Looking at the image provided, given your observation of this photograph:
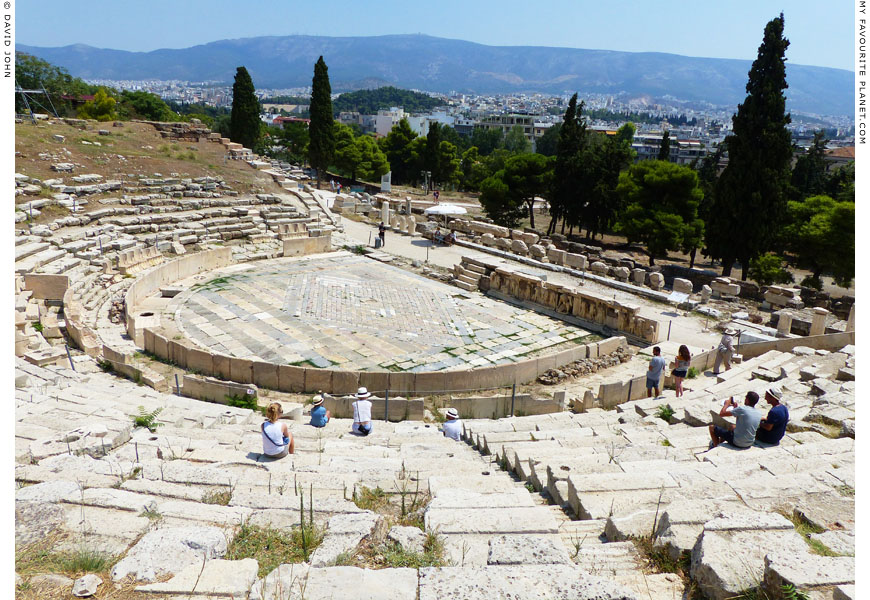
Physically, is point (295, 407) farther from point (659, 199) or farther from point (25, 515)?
point (659, 199)

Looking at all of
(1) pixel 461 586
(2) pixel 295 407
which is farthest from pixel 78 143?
(1) pixel 461 586

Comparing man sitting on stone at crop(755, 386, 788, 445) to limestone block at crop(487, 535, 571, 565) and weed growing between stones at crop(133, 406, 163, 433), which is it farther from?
weed growing between stones at crop(133, 406, 163, 433)

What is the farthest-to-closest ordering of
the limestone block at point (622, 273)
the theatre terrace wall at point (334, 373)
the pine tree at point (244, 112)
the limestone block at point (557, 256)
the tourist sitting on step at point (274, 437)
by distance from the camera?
the pine tree at point (244, 112) < the limestone block at point (557, 256) < the limestone block at point (622, 273) < the theatre terrace wall at point (334, 373) < the tourist sitting on step at point (274, 437)

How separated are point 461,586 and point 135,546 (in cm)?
251

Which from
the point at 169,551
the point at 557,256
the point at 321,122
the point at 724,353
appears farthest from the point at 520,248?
the point at 169,551

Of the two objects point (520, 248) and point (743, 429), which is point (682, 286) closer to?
point (520, 248)

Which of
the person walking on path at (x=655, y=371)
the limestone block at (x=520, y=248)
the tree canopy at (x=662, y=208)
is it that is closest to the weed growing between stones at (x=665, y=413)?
the person walking on path at (x=655, y=371)

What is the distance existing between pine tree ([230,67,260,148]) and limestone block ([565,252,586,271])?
1253 inches

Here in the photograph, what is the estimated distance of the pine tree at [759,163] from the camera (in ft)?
84.6

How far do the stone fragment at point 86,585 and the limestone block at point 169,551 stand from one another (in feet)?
0.44

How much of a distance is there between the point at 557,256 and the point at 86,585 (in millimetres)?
22300

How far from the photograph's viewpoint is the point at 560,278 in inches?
889

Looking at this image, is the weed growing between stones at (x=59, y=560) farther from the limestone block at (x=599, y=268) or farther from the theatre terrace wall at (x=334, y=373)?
the limestone block at (x=599, y=268)

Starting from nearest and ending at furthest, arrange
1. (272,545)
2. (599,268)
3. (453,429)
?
(272,545)
(453,429)
(599,268)
